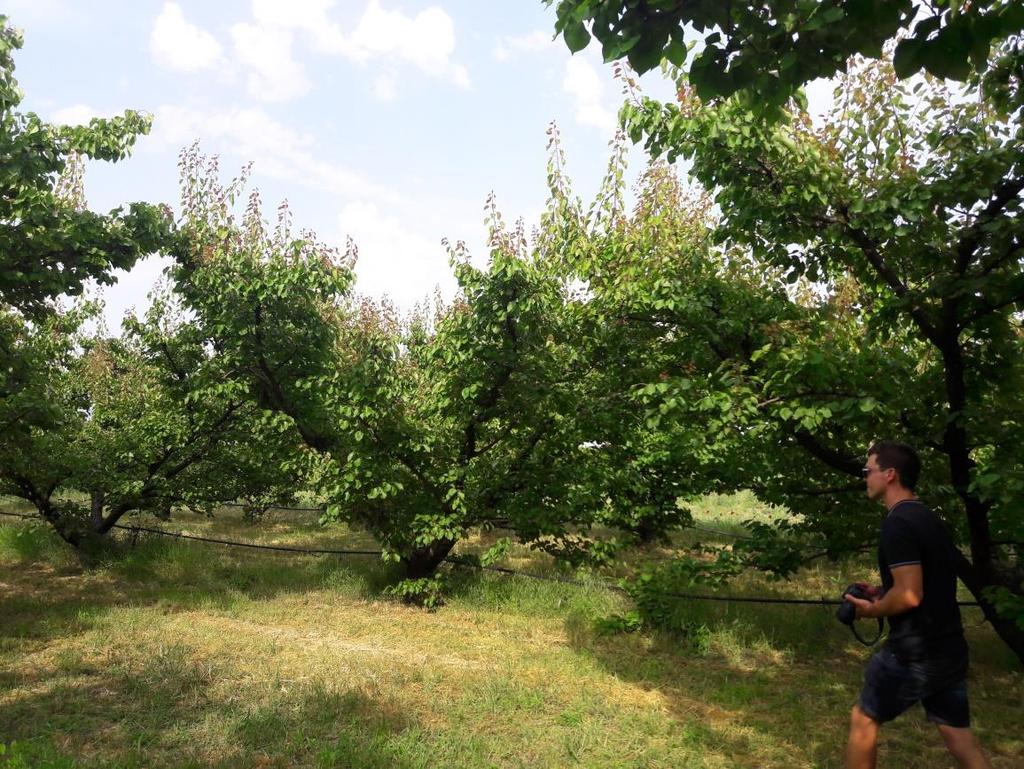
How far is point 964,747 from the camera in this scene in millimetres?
3824

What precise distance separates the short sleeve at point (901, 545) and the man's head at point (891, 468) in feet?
0.85

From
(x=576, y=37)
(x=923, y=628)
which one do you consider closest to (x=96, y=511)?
(x=576, y=37)

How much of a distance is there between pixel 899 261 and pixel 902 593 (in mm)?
3927

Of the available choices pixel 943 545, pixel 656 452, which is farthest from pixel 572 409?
pixel 943 545

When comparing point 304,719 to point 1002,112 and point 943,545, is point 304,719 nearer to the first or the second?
point 943,545

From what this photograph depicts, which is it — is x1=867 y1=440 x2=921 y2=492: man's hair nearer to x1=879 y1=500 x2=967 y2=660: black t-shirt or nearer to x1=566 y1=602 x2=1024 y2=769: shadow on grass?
x1=879 y1=500 x2=967 y2=660: black t-shirt

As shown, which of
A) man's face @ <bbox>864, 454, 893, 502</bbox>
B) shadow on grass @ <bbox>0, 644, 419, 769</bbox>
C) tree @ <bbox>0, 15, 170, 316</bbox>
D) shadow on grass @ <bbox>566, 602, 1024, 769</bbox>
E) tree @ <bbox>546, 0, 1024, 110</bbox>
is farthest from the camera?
tree @ <bbox>0, 15, 170, 316</bbox>

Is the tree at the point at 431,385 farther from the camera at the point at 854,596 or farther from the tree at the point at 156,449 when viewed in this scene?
the camera at the point at 854,596

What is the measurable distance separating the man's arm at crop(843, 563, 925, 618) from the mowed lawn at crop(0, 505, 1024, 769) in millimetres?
2215

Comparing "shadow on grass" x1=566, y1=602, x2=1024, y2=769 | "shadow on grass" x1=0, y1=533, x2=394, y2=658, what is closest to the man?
"shadow on grass" x1=566, y1=602, x2=1024, y2=769

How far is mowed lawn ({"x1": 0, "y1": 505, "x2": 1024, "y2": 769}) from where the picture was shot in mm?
5535

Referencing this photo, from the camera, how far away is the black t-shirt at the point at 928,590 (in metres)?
3.86

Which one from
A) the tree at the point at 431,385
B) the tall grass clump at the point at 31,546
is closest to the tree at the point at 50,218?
the tree at the point at 431,385

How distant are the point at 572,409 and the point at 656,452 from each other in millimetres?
2334
